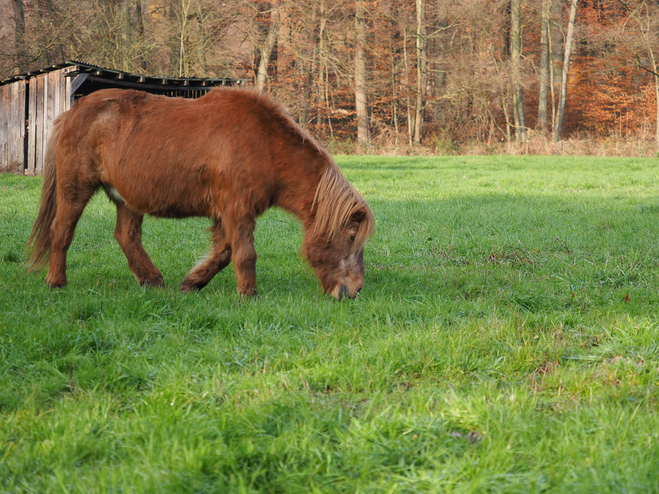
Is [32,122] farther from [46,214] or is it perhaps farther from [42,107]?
[46,214]

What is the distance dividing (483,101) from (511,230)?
86.0 feet

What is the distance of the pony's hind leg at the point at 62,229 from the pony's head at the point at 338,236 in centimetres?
221

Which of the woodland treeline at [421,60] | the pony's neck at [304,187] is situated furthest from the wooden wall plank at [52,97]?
the pony's neck at [304,187]

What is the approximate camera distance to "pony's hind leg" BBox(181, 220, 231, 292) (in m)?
5.48

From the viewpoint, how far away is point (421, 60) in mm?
33656

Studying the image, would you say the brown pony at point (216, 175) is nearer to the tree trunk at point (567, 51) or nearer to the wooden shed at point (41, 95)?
the wooden shed at point (41, 95)

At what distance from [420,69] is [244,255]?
30.8m

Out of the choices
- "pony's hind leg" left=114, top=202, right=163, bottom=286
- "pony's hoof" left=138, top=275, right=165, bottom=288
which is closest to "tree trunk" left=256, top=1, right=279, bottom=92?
"pony's hind leg" left=114, top=202, right=163, bottom=286

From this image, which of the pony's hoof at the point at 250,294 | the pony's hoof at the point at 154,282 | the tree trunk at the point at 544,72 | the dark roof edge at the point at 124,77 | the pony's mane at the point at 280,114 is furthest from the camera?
the tree trunk at the point at 544,72

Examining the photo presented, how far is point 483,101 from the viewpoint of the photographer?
3291 cm

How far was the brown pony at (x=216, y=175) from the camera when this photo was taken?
4996 millimetres

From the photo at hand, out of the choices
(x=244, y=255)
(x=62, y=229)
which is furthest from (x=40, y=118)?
(x=244, y=255)

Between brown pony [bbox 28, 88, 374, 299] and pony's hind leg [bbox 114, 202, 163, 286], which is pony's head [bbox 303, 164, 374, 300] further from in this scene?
pony's hind leg [bbox 114, 202, 163, 286]

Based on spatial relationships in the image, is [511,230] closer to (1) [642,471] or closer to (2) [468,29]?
(1) [642,471]
